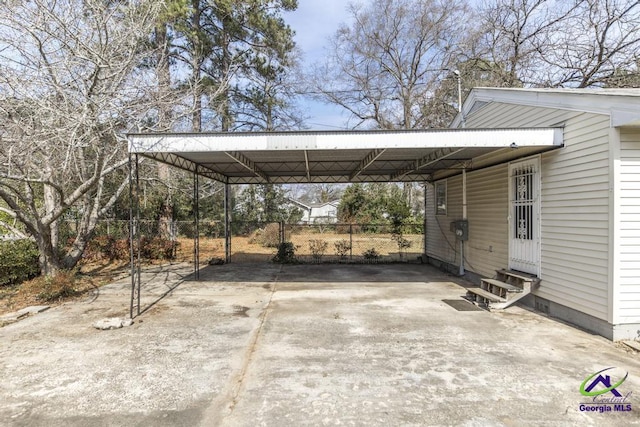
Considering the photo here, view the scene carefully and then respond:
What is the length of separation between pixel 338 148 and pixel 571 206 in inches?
139

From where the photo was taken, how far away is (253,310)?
576 cm

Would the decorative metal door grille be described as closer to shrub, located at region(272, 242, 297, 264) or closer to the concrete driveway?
the concrete driveway

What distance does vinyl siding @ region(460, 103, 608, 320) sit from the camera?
4.31 metres

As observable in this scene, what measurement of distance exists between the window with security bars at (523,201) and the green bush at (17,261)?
10.4 meters

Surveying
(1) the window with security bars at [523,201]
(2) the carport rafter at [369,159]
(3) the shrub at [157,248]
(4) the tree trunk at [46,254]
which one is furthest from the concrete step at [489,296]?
(3) the shrub at [157,248]

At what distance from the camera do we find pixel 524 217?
6039 mm

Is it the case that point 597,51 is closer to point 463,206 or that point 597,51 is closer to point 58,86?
point 463,206

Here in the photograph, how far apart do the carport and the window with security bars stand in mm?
365

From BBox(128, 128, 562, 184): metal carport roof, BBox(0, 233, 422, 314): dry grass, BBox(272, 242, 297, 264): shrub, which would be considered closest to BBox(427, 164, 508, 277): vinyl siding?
BBox(128, 128, 562, 184): metal carport roof

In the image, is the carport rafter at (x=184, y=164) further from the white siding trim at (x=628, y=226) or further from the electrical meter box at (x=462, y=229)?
the white siding trim at (x=628, y=226)

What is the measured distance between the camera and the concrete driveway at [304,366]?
107 inches

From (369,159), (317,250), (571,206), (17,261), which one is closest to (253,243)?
(317,250)

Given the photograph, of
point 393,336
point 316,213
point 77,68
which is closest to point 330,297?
point 393,336

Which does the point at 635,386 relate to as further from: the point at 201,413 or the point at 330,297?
the point at 330,297
